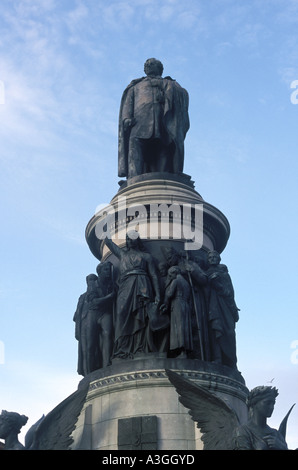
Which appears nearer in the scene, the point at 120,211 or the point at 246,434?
the point at 246,434

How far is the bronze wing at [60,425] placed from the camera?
11.8 metres

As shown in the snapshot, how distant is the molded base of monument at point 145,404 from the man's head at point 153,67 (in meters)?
9.01

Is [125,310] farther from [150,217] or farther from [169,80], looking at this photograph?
[169,80]

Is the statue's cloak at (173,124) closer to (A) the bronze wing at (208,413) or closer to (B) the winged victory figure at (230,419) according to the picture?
(A) the bronze wing at (208,413)

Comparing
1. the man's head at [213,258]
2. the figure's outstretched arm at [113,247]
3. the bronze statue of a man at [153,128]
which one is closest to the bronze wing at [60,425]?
the figure's outstretched arm at [113,247]

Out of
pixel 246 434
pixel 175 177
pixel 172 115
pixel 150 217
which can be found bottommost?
pixel 246 434

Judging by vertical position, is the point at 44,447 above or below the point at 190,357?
below

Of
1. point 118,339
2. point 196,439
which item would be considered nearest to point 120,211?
point 118,339

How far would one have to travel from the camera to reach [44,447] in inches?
463

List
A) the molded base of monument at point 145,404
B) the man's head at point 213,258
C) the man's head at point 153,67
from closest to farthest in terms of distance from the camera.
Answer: the molded base of monument at point 145,404 < the man's head at point 213,258 < the man's head at point 153,67

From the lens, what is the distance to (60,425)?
1195 cm

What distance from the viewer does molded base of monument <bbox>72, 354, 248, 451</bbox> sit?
463 inches

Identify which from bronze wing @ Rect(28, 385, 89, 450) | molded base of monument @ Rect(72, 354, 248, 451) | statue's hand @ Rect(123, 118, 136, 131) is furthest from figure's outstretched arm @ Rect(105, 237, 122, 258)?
statue's hand @ Rect(123, 118, 136, 131)

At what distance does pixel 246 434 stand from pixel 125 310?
13.3ft
